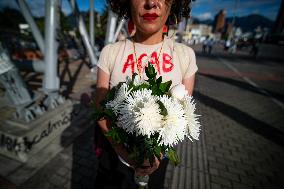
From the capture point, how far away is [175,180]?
10.3 ft

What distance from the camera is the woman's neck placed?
1551mm

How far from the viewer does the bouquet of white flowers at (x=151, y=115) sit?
97 centimetres

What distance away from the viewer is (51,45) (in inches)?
156

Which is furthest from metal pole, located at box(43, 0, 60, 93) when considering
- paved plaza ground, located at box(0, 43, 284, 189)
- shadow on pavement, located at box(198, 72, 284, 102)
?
shadow on pavement, located at box(198, 72, 284, 102)

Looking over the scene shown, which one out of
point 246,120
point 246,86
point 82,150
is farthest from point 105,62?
point 246,86

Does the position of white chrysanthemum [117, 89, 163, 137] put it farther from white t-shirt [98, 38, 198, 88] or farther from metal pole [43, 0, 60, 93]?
metal pole [43, 0, 60, 93]

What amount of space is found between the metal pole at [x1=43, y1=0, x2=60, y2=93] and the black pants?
294 centimetres

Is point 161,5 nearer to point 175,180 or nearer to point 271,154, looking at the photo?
point 175,180

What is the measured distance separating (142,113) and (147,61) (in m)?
0.70

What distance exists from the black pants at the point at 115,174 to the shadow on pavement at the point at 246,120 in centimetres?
424

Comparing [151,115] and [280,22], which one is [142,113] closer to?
[151,115]

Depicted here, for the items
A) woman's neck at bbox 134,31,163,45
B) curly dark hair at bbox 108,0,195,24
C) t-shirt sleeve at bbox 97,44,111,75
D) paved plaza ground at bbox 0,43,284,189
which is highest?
curly dark hair at bbox 108,0,195,24

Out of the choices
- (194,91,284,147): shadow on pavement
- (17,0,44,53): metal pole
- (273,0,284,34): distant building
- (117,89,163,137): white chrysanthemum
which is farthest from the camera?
(273,0,284,34): distant building

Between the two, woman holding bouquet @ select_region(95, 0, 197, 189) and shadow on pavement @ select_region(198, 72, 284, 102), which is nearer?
woman holding bouquet @ select_region(95, 0, 197, 189)
